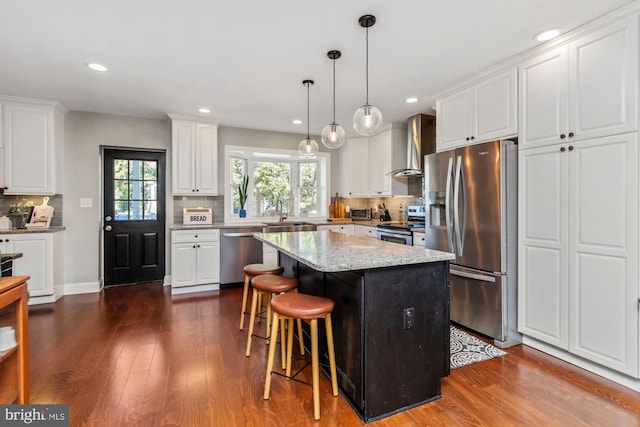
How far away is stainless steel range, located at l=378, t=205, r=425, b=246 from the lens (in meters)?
3.69

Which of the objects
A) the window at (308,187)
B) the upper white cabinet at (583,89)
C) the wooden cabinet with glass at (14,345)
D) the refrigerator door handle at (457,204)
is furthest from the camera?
the window at (308,187)

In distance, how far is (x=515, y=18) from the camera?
211cm

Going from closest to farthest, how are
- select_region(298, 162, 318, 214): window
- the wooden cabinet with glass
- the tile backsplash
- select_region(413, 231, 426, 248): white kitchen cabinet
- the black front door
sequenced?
the wooden cabinet with glass < select_region(413, 231, 426, 248): white kitchen cabinet < the tile backsplash < the black front door < select_region(298, 162, 318, 214): window

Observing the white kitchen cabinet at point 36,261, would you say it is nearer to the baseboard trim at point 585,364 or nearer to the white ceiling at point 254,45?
the white ceiling at point 254,45

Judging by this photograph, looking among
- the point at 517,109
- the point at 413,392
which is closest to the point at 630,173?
the point at 517,109

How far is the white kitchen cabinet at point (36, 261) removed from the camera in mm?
3543

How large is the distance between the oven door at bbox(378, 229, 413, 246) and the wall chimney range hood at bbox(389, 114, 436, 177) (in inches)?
38.7

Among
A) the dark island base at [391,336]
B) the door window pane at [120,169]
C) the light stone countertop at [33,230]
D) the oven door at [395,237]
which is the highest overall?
the door window pane at [120,169]

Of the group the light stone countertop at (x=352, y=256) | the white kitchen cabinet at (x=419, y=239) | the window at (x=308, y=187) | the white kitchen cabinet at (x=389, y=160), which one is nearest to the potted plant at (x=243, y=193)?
the window at (x=308, y=187)

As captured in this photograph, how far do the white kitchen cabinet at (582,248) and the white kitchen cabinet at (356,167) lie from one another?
284cm

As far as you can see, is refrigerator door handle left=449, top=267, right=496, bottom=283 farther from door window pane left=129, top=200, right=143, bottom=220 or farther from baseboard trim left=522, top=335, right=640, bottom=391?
door window pane left=129, top=200, right=143, bottom=220

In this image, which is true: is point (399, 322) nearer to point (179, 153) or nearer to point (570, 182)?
point (570, 182)

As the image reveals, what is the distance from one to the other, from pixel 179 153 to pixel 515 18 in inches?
157

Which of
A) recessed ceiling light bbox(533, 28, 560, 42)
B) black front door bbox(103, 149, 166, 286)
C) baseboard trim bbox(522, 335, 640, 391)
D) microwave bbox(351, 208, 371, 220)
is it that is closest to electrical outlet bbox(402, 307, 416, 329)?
baseboard trim bbox(522, 335, 640, 391)
